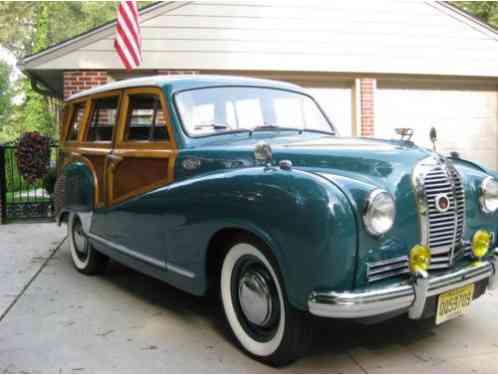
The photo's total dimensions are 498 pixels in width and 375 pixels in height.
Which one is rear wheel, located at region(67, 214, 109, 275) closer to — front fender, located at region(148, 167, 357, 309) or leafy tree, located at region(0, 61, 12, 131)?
front fender, located at region(148, 167, 357, 309)

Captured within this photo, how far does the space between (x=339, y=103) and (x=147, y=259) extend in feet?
22.3

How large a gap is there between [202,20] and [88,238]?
5519 millimetres

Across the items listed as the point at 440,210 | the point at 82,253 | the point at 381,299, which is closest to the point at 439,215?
the point at 440,210

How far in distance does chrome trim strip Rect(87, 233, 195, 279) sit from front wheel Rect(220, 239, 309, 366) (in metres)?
0.32

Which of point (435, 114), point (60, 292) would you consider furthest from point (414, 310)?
point (435, 114)

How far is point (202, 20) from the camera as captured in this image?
9.04 meters

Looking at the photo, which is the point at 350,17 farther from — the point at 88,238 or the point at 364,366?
the point at 364,366

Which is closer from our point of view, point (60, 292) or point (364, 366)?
point (364, 366)

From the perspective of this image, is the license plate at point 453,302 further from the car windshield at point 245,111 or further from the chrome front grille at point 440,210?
the car windshield at point 245,111

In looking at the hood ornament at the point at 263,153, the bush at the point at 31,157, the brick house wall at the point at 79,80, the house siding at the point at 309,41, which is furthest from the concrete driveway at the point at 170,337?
the house siding at the point at 309,41

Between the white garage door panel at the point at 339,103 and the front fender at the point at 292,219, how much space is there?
6.85 metres

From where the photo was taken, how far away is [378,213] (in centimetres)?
248

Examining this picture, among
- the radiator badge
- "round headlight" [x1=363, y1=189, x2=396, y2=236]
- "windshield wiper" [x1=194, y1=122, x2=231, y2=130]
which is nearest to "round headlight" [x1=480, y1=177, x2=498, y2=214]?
the radiator badge

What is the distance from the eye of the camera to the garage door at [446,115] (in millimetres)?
9914
